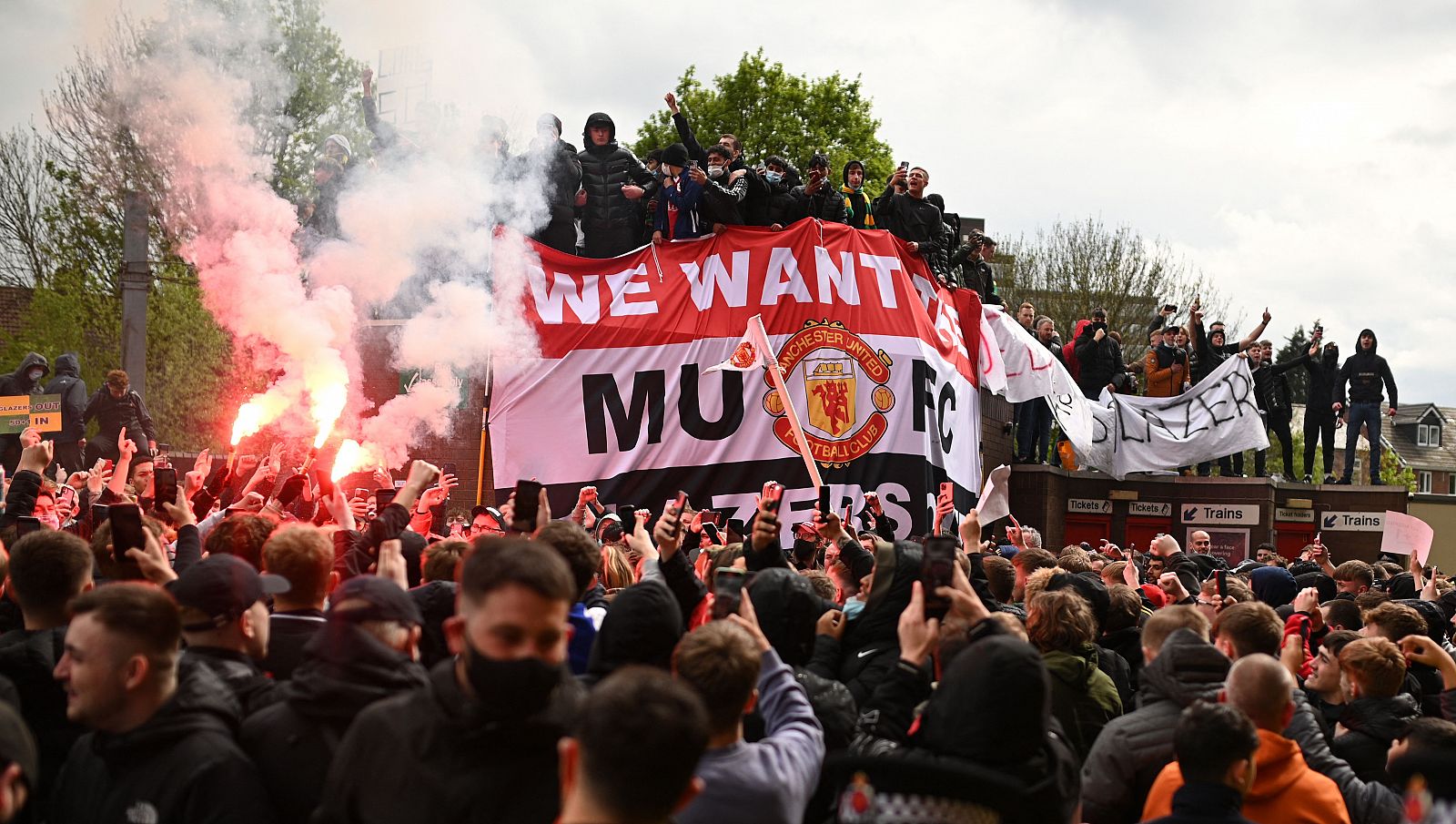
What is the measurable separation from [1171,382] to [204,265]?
14.4 meters

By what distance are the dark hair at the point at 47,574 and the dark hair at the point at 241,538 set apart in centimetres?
87

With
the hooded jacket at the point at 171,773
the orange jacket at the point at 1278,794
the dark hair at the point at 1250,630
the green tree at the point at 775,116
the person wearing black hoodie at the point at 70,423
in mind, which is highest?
the green tree at the point at 775,116

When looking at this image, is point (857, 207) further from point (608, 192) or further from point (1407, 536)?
point (1407, 536)

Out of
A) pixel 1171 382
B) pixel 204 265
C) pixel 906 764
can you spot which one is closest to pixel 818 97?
pixel 1171 382

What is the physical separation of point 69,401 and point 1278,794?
40.4 ft

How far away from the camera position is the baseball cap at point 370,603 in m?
3.17

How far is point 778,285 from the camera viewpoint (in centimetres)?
1435

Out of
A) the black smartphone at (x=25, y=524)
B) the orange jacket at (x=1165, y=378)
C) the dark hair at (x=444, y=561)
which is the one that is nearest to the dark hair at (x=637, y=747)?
the dark hair at (x=444, y=561)

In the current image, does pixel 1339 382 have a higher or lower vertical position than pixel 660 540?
higher

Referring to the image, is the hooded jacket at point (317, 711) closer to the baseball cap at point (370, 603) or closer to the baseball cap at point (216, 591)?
the baseball cap at point (370, 603)

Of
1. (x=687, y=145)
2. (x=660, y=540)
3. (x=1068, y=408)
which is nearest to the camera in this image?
(x=660, y=540)

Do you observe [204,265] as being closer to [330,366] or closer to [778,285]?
[330,366]

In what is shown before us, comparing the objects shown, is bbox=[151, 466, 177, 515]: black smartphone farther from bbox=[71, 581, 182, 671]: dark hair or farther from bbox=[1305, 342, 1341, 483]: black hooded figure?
bbox=[1305, 342, 1341, 483]: black hooded figure

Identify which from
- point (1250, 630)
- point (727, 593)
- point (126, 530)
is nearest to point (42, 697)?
point (126, 530)
